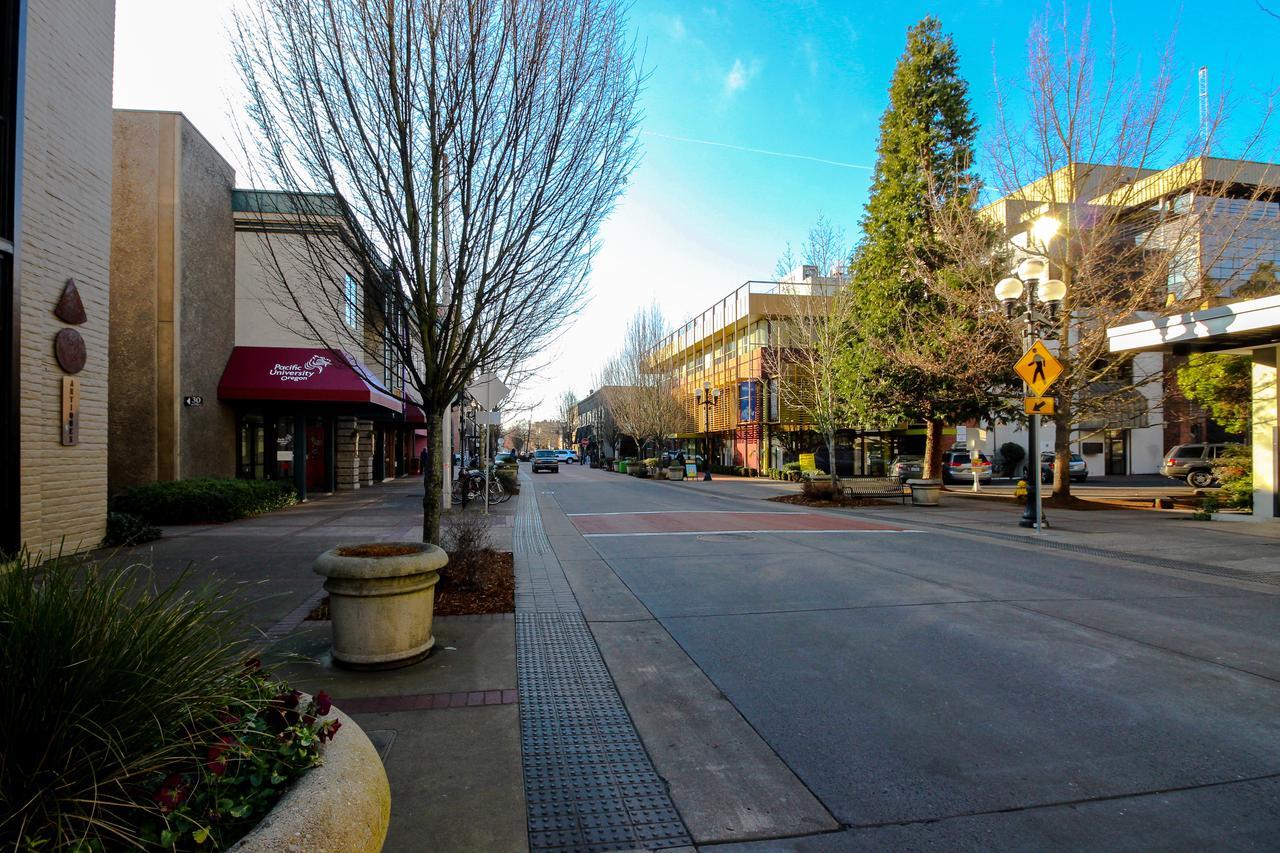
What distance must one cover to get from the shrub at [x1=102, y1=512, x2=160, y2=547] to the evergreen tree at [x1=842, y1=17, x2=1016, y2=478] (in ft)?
61.6

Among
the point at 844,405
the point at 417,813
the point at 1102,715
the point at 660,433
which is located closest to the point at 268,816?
the point at 417,813

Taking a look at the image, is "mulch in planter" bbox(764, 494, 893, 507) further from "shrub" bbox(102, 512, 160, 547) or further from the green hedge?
"shrub" bbox(102, 512, 160, 547)

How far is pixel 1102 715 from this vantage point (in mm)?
4098

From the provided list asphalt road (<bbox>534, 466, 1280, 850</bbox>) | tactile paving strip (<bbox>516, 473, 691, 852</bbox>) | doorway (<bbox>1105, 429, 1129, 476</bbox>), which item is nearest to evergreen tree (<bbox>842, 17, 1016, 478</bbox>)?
asphalt road (<bbox>534, 466, 1280, 850</bbox>)

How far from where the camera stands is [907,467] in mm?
34594

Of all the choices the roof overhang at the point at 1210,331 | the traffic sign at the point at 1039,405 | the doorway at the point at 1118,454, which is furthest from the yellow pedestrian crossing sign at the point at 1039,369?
the doorway at the point at 1118,454

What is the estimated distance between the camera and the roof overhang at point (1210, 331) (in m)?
11.5

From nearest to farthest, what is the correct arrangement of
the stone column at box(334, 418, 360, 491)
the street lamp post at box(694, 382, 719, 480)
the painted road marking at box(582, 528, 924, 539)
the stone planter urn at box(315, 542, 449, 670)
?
the stone planter urn at box(315, 542, 449, 670) → the painted road marking at box(582, 528, 924, 539) → the stone column at box(334, 418, 360, 491) → the street lamp post at box(694, 382, 719, 480)

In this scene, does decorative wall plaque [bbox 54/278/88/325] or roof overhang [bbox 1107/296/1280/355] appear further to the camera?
roof overhang [bbox 1107/296/1280/355]

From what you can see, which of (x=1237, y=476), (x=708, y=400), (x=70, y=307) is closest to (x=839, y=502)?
(x=1237, y=476)

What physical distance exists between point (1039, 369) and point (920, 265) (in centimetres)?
897

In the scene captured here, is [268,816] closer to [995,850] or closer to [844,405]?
[995,850]

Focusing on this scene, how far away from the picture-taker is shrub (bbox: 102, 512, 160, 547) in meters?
10.4

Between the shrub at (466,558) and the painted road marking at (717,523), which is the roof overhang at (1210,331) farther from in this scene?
the shrub at (466,558)
